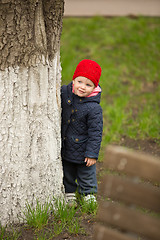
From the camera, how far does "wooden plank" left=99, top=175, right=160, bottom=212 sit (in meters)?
1.55

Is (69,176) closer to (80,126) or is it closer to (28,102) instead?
(80,126)

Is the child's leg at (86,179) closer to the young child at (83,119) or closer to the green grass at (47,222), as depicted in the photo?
the young child at (83,119)

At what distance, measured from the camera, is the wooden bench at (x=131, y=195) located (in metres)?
1.53

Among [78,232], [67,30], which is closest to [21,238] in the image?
[78,232]

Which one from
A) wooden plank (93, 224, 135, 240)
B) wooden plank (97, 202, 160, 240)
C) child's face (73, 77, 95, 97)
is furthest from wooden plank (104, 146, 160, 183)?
child's face (73, 77, 95, 97)

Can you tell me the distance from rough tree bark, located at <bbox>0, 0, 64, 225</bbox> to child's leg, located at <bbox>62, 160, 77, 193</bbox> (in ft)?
1.17

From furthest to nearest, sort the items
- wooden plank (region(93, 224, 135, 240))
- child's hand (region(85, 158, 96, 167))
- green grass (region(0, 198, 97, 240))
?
child's hand (region(85, 158, 96, 167))
green grass (region(0, 198, 97, 240))
wooden plank (region(93, 224, 135, 240))

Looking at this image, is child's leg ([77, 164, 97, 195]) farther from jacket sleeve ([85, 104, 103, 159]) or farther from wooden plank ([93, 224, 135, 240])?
wooden plank ([93, 224, 135, 240])

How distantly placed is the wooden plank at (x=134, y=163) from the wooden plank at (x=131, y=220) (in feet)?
0.64

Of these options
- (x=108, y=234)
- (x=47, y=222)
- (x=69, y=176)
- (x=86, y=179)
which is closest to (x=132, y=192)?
(x=108, y=234)

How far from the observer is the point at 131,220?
5.23 ft

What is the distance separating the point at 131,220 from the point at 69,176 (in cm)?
152

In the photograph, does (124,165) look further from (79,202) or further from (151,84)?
(151,84)

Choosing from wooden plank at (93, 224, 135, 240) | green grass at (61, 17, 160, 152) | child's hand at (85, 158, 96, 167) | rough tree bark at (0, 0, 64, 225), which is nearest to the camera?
wooden plank at (93, 224, 135, 240)
